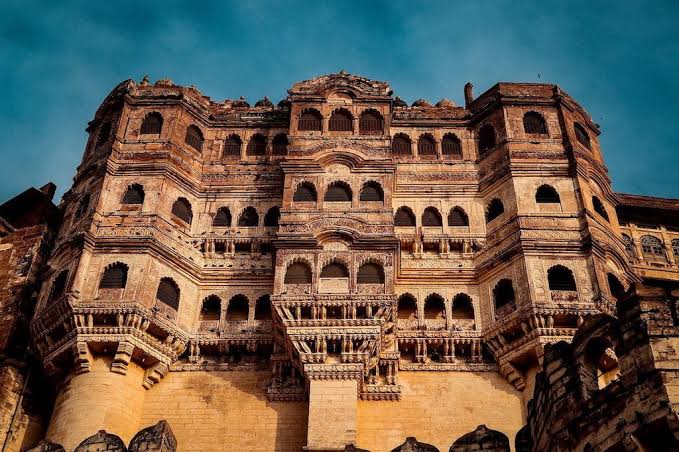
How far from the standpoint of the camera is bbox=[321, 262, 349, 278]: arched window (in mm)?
23469

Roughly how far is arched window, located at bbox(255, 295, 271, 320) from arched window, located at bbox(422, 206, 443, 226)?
5.30 metres

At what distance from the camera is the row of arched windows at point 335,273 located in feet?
76.7

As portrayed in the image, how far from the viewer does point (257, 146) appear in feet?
95.2

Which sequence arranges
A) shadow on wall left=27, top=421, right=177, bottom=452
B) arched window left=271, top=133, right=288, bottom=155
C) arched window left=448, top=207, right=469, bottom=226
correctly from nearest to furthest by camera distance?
shadow on wall left=27, top=421, right=177, bottom=452 < arched window left=448, top=207, right=469, bottom=226 < arched window left=271, top=133, right=288, bottom=155

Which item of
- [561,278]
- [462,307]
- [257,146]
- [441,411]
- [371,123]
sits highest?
[371,123]

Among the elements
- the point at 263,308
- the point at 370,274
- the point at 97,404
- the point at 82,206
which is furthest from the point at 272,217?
the point at 97,404

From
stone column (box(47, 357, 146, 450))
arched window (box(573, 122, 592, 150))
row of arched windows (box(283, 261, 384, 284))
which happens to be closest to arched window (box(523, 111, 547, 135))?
arched window (box(573, 122, 592, 150))

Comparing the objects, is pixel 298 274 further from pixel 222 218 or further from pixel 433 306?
pixel 222 218

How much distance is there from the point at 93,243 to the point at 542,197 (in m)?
12.7

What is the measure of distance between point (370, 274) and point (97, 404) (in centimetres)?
759

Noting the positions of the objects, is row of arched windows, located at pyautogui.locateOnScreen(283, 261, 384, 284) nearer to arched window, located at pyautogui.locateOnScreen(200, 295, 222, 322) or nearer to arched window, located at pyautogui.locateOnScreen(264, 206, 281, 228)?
arched window, located at pyautogui.locateOnScreen(200, 295, 222, 322)

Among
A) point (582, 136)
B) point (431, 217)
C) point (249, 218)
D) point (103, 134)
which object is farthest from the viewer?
point (103, 134)

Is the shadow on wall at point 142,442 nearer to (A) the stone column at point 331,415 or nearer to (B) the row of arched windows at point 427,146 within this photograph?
(A) the stone column at point 331,415

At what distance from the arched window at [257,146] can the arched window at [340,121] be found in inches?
98.6
